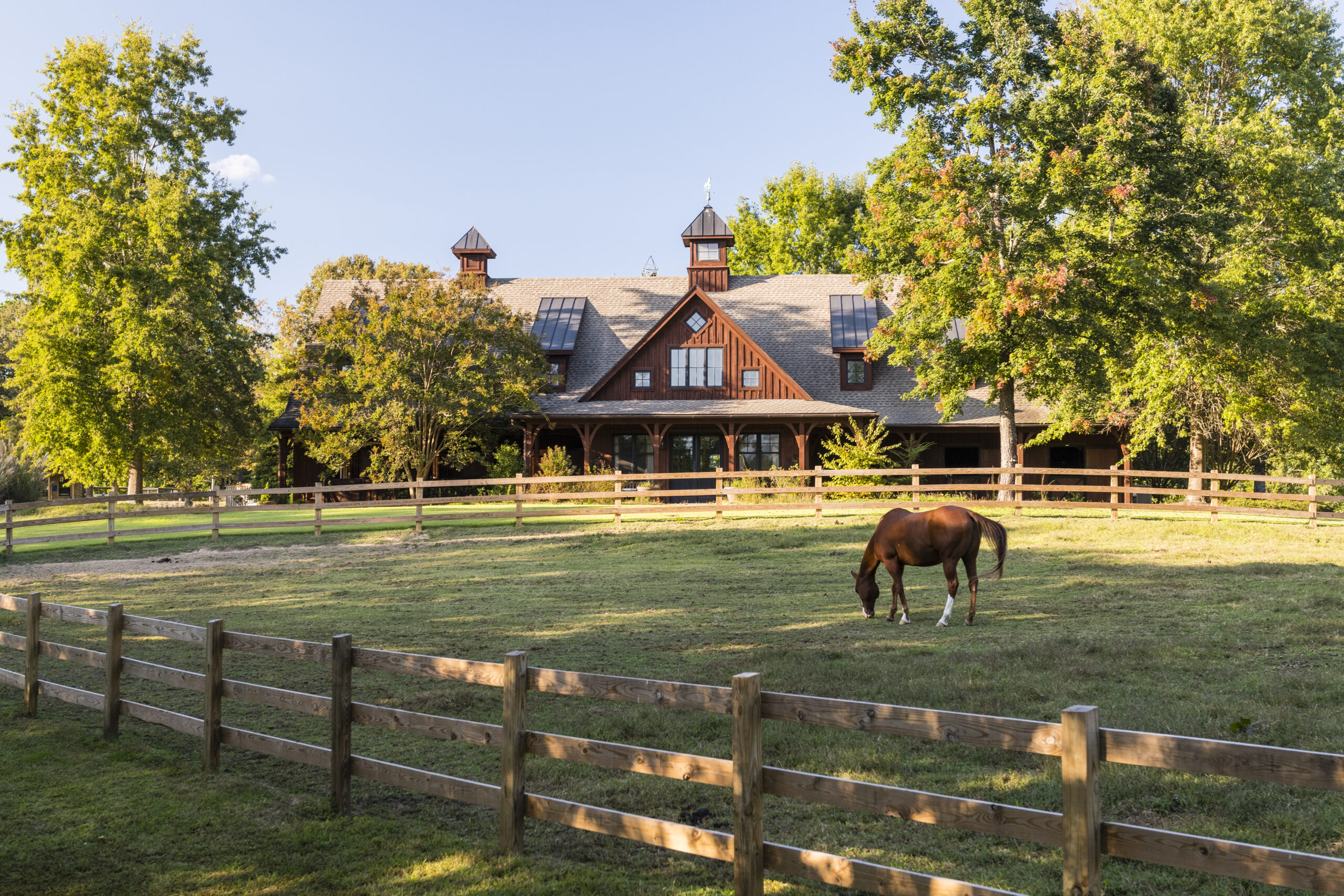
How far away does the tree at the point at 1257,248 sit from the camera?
1101 inches

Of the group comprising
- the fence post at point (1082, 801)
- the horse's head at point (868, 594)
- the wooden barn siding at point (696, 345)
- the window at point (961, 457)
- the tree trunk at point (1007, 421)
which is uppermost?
the wooden barn siding at point (696, 345)

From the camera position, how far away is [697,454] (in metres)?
35.9

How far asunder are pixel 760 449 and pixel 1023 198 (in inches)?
541

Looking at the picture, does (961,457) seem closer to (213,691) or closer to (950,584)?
(950,584)

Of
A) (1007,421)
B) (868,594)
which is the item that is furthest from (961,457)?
(868,594)

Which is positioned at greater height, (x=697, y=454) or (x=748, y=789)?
(x=697, y=454)

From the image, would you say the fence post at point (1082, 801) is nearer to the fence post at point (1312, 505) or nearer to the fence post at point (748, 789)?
the fence post at point (748, 789)

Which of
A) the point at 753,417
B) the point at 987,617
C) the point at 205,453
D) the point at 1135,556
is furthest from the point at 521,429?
the point at 987,617

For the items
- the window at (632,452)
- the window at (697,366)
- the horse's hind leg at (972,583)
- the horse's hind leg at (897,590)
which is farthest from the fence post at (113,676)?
the window at (697,366)

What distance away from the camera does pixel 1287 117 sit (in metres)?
31.7

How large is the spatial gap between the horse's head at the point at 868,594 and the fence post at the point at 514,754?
24.1 ft

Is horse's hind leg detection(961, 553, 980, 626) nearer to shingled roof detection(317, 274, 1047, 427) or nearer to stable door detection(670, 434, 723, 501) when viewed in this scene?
shingled roof detection(317, 274, 1047, 427)

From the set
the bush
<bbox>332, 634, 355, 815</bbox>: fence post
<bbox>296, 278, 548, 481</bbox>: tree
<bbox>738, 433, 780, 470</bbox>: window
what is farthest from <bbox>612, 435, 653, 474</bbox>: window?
<bbox>332, 634, 355, 815</bbox>: fence post

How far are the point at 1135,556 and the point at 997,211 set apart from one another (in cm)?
1410
